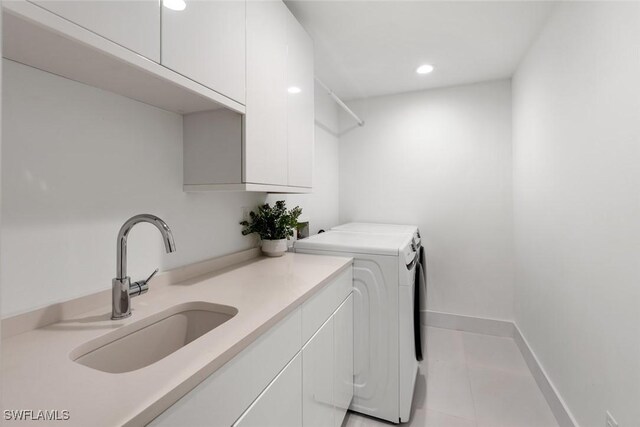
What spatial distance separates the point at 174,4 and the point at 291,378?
4.37 feet

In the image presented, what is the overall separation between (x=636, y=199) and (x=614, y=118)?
14.4 inches

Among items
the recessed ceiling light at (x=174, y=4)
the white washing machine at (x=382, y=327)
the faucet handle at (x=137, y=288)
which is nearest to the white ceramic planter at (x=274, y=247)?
the white washing machine at (x=382, y=327)

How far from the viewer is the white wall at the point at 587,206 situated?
115 centimetres

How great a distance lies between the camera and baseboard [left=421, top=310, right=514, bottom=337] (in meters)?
2.83

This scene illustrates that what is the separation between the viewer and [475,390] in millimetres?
2076

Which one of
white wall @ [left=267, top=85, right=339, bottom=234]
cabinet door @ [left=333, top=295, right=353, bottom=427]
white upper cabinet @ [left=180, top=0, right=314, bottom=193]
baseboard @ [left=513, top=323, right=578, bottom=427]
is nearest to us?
white upper cabinet @ [left=180, top=0, right=314, bottom=193]

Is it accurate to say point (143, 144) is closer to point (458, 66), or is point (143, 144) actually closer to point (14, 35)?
point (14, 35)

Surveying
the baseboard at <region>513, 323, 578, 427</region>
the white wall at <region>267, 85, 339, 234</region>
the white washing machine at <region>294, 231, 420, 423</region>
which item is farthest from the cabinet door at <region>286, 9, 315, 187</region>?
the baseboard at <region>513, 323, 578, 427</region>

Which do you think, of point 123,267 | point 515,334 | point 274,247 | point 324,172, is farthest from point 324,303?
point 515,334

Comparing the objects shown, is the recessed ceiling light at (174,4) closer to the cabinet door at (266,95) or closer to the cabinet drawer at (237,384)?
the cabinet door at (266,95)

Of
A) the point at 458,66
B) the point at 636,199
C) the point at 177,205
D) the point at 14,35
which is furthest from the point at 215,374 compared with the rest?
→ the point at 458,66

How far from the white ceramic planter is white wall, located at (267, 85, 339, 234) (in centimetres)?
61

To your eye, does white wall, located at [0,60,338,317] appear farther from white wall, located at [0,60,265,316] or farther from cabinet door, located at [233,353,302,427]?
cabinet door, located at [233,353,302,427]

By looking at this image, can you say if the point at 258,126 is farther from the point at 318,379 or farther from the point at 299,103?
the point at 318,379
